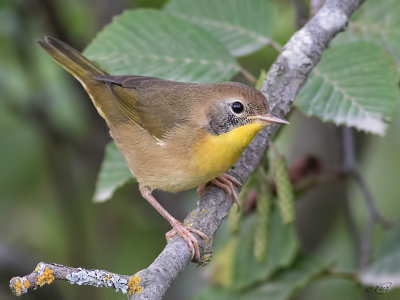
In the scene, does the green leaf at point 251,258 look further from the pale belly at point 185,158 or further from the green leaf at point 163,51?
the green leaf at point 163,51

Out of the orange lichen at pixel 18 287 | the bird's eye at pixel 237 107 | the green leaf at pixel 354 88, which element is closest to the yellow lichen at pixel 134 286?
the orange lichen at pixel 18 287

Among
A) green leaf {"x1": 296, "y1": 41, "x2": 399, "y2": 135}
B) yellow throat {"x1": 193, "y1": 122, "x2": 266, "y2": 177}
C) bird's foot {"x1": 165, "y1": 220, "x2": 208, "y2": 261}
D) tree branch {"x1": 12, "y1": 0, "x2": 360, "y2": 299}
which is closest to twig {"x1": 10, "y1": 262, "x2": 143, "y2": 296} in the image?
bird's foot {"x1": 165, "y1": 220, "x2": 208, "y2": 261}

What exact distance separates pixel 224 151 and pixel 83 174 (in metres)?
4.02

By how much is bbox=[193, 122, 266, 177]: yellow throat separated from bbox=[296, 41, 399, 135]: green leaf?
0.41 meters

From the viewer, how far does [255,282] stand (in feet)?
13.4

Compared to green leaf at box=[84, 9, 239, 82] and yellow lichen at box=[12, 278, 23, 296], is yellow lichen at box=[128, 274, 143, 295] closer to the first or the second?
yellow lichen at box=[12, 278, 23, 296]

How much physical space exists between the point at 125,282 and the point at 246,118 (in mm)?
1517

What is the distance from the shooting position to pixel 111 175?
3.84 meters

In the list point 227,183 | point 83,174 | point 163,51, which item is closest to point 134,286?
point 227,183

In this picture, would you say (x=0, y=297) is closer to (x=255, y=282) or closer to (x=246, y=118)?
(x=255, y=282)

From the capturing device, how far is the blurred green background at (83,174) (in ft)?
16.9

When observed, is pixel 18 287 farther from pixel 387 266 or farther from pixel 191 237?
pixel 387 266

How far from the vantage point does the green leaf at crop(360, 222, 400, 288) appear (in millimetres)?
3572

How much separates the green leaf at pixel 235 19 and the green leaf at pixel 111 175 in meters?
1.06
